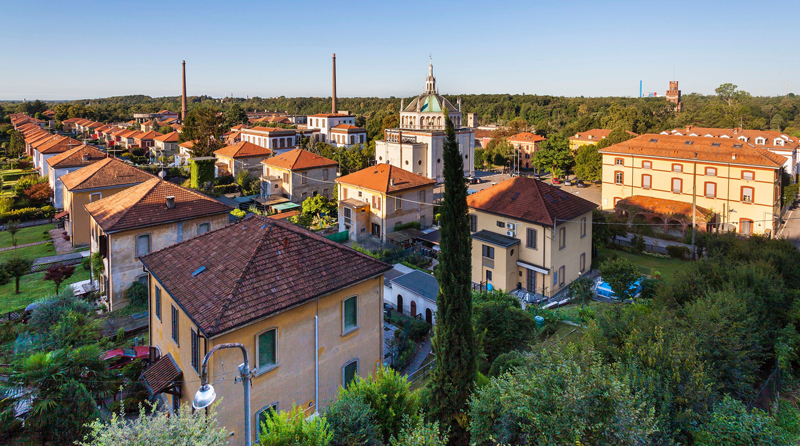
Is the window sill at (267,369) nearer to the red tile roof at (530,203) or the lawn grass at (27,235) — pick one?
the red tile roof at (530,203)

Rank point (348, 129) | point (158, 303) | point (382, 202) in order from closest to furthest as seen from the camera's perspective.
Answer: point (158, 303) → point (382, 202) → point (348, 129)

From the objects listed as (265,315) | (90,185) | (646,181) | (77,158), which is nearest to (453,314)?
(265,315)

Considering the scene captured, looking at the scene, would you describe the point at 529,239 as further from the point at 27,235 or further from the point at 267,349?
the point at 27,235

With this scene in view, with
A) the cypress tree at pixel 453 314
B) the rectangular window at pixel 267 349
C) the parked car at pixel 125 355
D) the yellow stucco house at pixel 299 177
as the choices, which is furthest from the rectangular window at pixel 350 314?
the yellow stucco house at pixel 299 177

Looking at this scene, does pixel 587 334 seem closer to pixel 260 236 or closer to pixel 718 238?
pixel 260 236

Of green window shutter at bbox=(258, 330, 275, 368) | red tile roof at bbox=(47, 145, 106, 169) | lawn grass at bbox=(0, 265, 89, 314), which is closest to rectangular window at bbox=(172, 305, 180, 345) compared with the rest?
green window shutter at bbox=(258, 330, 275, 368)
